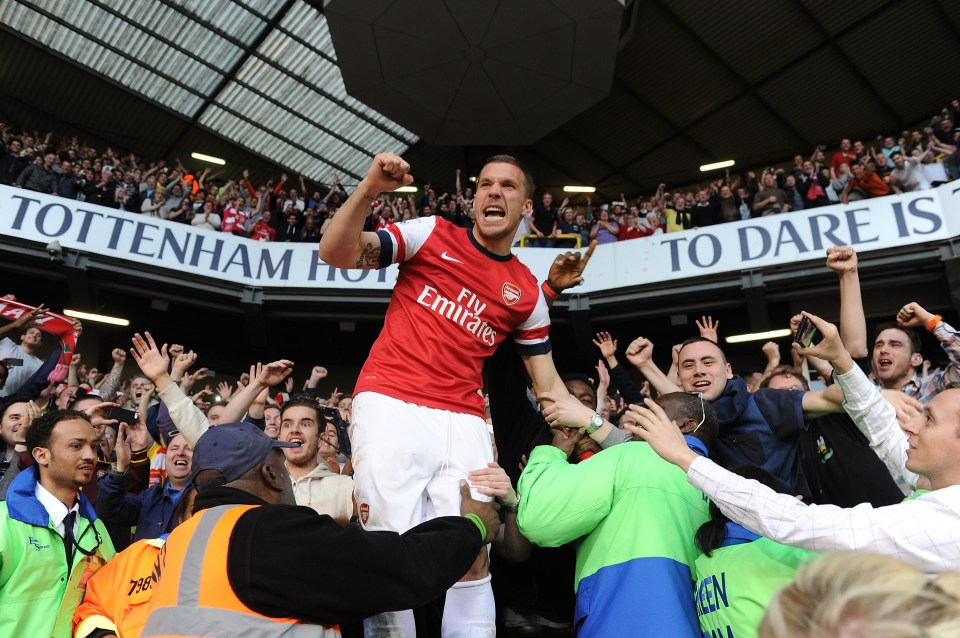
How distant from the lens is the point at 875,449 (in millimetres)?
3049

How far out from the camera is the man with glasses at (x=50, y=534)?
3.16m

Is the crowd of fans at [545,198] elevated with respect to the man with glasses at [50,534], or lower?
elevated

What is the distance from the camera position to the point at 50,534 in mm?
3357

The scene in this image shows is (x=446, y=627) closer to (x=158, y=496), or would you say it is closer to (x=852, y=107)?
(x=158, y=496)

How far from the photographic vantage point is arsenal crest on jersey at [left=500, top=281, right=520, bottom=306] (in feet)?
10.2

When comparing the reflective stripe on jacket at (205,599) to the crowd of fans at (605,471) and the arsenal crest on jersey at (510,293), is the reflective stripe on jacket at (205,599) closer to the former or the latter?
the crowd of fans at (605,471)

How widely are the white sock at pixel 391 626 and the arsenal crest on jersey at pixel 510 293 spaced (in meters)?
1.28

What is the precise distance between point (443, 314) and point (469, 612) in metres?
1.11

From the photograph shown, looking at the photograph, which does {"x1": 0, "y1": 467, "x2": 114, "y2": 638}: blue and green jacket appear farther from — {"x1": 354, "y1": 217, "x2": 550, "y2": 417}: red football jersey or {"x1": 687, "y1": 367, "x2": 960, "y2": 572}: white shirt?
{"x1": 687, "y1": 367, "x2": 960, "y2": 572}: white shirt

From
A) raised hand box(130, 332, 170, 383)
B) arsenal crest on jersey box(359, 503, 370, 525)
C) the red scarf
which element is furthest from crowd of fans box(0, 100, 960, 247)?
arsenal crest on jersey box(359, 503, 370, 525)

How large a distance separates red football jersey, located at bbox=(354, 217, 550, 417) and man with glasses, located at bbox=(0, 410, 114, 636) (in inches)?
66.7

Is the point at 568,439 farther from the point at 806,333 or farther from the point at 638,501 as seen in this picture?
the point at 806,333

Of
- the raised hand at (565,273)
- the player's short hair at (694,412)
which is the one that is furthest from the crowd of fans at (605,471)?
the raised hand at (565,273)

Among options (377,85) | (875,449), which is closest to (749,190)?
(377,85)
